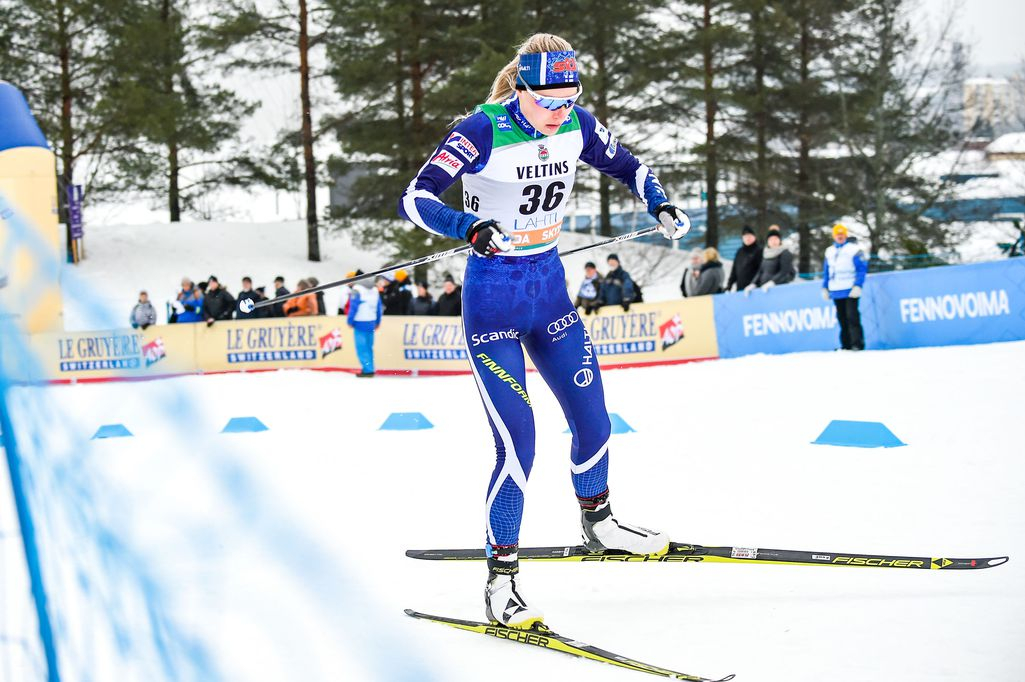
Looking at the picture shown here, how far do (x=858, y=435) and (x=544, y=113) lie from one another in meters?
3.70

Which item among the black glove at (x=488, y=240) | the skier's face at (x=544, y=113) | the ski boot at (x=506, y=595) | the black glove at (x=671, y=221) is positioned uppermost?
the skier's face at (x=544, y=113)

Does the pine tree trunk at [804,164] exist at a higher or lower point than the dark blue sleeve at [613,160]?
higher

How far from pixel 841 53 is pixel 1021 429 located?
23.4 metres

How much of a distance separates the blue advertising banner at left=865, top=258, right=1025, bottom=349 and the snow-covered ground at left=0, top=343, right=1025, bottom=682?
865 mm

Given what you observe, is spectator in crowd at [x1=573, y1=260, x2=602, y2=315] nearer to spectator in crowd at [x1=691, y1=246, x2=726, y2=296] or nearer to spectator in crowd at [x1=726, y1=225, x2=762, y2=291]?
spectator in crowd at [x1=691, y1=246, x2=726, y2=296]

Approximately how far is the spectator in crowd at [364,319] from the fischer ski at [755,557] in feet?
34.0

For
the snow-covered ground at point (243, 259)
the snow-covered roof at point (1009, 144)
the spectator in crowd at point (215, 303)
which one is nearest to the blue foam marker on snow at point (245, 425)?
the spectator in crowd at point (215, 303)

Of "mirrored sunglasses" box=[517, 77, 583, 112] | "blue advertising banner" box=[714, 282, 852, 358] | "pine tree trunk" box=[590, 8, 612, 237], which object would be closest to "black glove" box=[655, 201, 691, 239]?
"mirrored sunglasses" box=[517, 77, 583, 112]

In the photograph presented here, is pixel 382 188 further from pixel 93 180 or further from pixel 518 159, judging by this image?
pixel 518 159

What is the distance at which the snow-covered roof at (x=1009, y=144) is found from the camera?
26969 millimetres

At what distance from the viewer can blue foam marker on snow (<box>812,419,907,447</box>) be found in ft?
20.5

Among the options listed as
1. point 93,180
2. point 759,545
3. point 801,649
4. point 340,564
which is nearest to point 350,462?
point 759,545

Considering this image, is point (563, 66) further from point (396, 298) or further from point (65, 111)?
point (65, 111)

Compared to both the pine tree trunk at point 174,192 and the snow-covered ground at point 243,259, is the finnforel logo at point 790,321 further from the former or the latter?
the pine tree trunk at point 174,192
